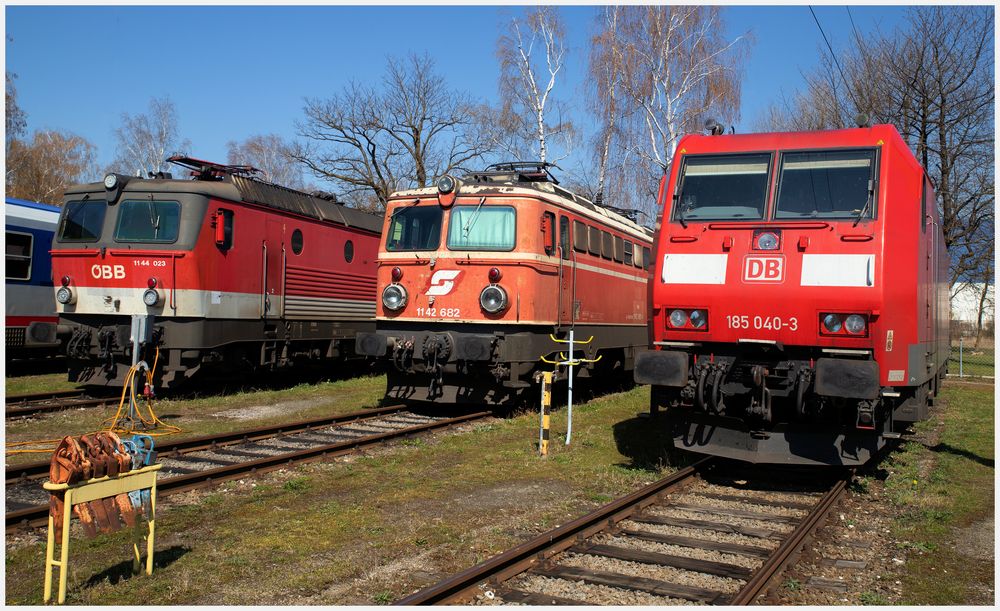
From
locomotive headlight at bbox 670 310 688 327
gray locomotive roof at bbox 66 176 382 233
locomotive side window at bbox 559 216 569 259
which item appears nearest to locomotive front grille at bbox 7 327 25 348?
gray locomotive roof at bbox 66 176 382 233

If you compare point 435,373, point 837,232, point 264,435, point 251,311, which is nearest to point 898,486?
point 837,232

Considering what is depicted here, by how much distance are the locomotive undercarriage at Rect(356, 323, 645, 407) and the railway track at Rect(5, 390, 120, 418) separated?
4.74 m

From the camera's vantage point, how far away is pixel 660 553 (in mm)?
6137

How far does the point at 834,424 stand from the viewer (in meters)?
8.04

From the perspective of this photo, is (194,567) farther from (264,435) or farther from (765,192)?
(765,192)

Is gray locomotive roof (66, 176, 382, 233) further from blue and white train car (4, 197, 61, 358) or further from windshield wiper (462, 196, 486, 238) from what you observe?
windshield wiper (462, 196, 486, 238)

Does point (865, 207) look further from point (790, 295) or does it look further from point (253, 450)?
point (253, 450)

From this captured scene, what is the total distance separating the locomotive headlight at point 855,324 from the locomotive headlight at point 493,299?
5.55m

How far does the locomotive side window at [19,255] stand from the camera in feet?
55.5

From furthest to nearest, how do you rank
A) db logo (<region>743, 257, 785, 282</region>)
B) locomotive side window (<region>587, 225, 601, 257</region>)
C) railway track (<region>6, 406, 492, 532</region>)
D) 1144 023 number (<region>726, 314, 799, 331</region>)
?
locomotive side window (<region>587, 225, 601, 257</region>) → db logo (<region>743, 257, 785, 282</region>) → 1144 023 number (<region>726, 314, 799, 331</region>) → railway track (<region>6, 406, 492, 532</region>)

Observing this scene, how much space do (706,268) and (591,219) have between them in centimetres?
640

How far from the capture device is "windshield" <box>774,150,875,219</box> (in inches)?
315

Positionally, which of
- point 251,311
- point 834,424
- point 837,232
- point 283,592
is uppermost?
point 837,232

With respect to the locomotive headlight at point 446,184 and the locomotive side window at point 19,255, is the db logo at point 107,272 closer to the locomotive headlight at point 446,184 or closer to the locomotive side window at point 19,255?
the locomotive side window at point 19,255
